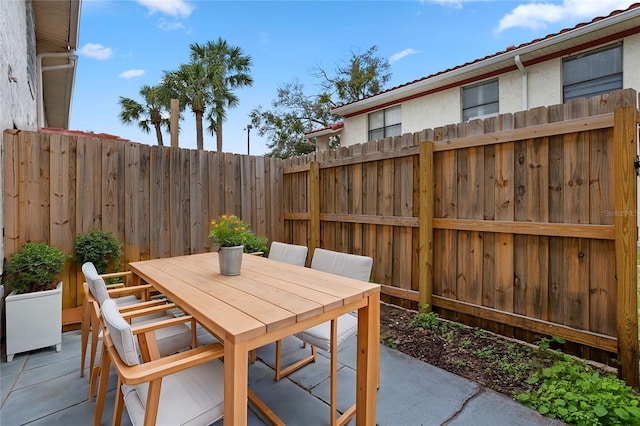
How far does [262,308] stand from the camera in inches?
59.5

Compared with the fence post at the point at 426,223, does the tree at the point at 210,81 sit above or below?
above

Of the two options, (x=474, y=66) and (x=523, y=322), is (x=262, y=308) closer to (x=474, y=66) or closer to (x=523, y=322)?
(x=523, y=322)

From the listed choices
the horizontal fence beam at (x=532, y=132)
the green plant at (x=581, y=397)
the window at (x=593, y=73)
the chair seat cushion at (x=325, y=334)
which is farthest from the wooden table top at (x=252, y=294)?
the window at (x=593, y=73)

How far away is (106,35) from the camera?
7.34 m

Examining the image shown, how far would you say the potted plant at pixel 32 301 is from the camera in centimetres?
259

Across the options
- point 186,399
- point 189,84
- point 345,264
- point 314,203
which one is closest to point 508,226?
point 345,264

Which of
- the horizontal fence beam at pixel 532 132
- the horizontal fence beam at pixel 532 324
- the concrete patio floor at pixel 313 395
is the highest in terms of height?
the horizontal fence beam at pixel 532 132

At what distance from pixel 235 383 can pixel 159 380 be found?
30cm

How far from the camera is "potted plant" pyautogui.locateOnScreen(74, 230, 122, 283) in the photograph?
330cm

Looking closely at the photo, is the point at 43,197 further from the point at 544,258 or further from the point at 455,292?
the point at 544,258

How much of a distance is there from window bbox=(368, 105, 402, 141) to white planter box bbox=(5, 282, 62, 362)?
7.35 m

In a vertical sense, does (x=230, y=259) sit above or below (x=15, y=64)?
below

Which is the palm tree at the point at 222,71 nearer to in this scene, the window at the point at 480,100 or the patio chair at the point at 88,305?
the window at the point at 480,100

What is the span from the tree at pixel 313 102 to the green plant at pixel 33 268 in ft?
33.9
